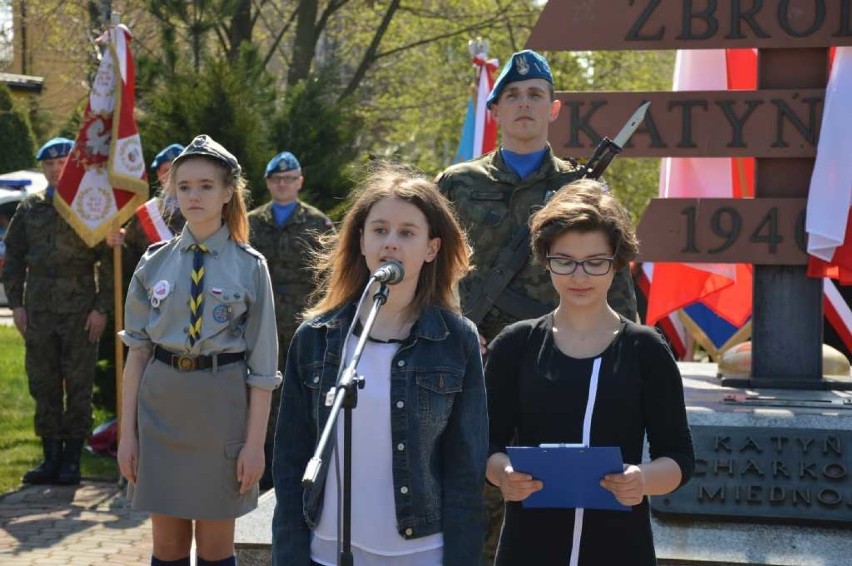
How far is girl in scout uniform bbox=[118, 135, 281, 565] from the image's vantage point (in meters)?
4.79

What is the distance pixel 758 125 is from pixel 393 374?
447 cm

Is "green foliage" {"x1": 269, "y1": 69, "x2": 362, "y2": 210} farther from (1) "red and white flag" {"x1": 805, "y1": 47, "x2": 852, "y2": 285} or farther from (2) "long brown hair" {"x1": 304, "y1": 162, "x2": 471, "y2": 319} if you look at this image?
(2) "long brown hair" {"x1": 304, "y1": 162, "x2": 471, "y2": 319}

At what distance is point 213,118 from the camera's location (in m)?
10.7

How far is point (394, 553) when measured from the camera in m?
3.30

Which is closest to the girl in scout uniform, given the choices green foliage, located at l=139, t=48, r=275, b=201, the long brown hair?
the long brown hair

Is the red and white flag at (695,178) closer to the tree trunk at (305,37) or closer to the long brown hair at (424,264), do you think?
the long brown hair at (424,264)

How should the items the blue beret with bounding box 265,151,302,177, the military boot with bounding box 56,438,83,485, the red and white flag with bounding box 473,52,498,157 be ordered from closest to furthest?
the military boot with bounding box 56,438,83,485 → the blue beret with bounding box 265,151,302,177 → the red and white flag with bounding box 473,52,498,157

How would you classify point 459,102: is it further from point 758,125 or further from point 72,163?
point 758,125

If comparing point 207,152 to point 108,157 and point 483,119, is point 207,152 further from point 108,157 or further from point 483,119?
point 483,119

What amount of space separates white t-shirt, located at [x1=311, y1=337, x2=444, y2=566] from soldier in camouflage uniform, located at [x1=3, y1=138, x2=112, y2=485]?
6.03 m

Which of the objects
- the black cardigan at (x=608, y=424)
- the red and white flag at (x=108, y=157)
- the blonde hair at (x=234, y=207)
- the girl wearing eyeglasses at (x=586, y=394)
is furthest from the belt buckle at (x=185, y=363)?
the red and white flag at (x=108, y=157)

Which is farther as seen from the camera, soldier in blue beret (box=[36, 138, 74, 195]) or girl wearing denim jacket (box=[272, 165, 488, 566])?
soldier in blue beret (box=[36, 138, 74, 195])

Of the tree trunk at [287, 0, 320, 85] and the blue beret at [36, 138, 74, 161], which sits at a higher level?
the tree trunk at [287, 0, 320, 85]

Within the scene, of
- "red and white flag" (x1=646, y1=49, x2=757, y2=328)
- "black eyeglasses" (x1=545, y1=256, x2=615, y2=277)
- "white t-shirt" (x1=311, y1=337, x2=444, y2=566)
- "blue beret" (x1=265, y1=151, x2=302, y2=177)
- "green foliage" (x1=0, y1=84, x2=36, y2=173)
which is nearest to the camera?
"white t-shirt" (x1=311, y1=337, x2=444, y2=566)
